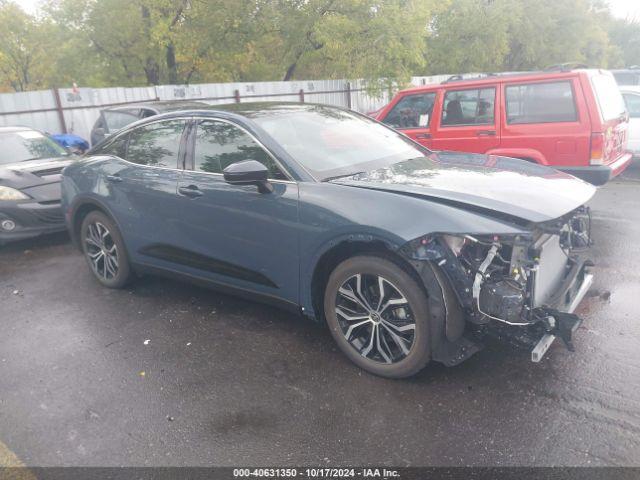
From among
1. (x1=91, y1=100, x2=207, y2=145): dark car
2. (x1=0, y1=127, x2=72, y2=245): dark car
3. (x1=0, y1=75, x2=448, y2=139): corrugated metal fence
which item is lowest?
(x1=0, y1=127, x2=72, y2=245): dark car

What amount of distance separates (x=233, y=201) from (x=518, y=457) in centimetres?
238

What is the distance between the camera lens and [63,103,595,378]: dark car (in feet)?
9.27

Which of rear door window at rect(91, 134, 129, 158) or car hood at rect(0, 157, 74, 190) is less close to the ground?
rear door window at rect(91, 134, 129, 158)

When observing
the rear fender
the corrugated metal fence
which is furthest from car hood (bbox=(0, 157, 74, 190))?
the corrugated metal fence

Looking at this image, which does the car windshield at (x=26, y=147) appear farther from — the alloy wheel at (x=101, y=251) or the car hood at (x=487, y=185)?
the car hood at (x=487, y=185)

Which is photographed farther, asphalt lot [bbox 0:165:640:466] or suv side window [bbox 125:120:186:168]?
suv side window [bbox 125:120:186:168]

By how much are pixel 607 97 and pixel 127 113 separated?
825 centimetres

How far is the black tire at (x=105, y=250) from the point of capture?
472 centimetres

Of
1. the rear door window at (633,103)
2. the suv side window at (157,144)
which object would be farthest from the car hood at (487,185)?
the rear door window at (633,103)

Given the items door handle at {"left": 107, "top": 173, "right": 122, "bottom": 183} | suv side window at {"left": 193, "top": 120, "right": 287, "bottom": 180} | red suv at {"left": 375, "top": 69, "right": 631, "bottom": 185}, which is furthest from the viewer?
red suv at {"left": 375, "top": 69, "right": 631, "bottom": 185}

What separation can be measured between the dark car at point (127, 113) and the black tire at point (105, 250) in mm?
4589

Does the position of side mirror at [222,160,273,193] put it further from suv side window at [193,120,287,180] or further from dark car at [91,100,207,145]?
dark car at [91,100,207,145]

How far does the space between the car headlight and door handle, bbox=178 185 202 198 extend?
348 centimetres

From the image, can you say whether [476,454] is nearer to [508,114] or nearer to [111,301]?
[111,301]
